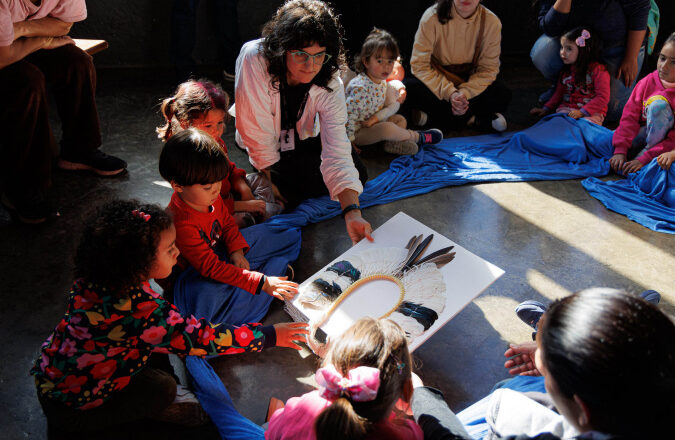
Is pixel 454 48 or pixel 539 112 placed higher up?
pixel 454 48

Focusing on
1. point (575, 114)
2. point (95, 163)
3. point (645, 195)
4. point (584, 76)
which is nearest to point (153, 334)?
point (95, 163)

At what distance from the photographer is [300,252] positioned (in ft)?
7.70

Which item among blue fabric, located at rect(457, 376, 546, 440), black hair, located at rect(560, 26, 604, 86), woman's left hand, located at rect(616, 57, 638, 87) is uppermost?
black hair, located at rect(560, 26, 604, 86)

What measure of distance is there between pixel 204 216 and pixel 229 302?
337 millimetres

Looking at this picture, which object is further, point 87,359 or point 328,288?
point 328,288

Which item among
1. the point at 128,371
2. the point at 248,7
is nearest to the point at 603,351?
the point at 128,371

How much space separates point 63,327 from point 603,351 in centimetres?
133

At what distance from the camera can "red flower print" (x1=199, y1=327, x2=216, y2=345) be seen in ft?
4.80

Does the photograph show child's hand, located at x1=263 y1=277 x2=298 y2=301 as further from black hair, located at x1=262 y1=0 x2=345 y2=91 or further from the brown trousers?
the brown trousers

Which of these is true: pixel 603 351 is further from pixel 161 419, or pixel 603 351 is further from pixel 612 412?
pixel 161 419

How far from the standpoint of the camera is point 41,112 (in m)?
2.38

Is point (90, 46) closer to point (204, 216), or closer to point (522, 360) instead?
point (204, 216)

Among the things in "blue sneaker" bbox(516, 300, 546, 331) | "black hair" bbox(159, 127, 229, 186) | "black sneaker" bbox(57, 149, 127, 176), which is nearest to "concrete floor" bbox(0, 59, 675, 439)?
"black sneaker" bbox(57, 149, 127, 176)

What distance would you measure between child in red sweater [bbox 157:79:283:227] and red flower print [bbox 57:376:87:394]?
3.40 ft
